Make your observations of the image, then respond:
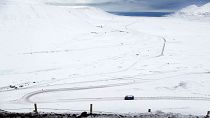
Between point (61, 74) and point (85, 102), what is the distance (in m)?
15.8

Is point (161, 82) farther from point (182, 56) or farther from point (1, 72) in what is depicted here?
point (1, 72)

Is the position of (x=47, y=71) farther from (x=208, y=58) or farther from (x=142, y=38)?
(x=142, y=38)

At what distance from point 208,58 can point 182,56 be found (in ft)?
18.0

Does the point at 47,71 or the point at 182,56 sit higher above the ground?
the point at 182,56

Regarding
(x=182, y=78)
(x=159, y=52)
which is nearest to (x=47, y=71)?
(x=182, y=78)

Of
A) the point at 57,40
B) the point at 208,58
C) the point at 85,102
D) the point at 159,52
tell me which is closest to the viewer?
the point at 85,102

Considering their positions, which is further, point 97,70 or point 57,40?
point 57,40

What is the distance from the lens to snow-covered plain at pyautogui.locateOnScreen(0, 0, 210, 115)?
32.7 meters

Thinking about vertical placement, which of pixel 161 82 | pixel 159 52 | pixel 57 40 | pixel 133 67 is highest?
pixel 57 40

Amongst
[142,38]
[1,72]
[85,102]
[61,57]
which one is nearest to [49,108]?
[85,102]

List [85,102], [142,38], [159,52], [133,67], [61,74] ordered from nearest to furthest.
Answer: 1. [85,102]
2. [61,74]
3. [133,67]
4. [159,52]
5. [142,38]

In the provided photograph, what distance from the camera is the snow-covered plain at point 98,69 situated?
32719mm

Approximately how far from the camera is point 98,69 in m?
50.7

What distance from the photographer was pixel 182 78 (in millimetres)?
43969
